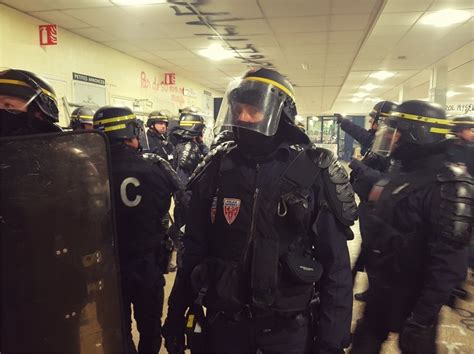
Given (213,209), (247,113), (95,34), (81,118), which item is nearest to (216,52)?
(95,34)

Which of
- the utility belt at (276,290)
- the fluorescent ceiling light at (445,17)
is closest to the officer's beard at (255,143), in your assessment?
the utility belt at (276,290)

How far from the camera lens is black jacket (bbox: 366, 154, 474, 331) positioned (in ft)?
5.80

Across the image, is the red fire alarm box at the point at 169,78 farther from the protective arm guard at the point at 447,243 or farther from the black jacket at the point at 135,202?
the protective arm guard at the point at 447,243

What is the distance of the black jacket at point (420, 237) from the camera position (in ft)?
5.80

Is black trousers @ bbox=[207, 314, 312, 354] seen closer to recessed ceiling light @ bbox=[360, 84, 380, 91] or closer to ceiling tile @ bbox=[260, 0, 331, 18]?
ceiling tile @ bbox=[260, 0, 331, 18]

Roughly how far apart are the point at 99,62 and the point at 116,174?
5048 mm

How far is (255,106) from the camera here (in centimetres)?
148

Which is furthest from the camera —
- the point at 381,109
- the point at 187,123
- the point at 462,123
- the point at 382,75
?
the point at 382,75

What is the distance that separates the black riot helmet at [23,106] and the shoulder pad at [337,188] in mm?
1536

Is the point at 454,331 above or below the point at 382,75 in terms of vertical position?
below

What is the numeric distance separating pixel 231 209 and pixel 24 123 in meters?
1.37

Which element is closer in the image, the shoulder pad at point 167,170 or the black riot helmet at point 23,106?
the black riot helmet at point 23,106

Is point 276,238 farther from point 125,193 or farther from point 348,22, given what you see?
point 348,22

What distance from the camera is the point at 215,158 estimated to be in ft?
5.31
